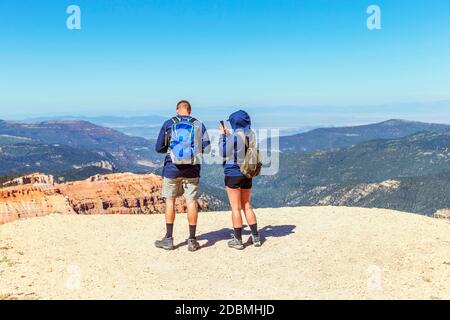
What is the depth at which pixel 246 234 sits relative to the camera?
634 inches

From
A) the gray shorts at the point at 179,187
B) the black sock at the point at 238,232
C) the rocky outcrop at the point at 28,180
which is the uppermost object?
the gray shorts at the point at 179,187

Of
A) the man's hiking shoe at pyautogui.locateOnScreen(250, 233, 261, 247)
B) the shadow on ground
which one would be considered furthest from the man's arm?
the man's hiking shoe at pyautogui.locateOnScreen(250, 233, 261, 247)

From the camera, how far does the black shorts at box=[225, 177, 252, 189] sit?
13188 mm

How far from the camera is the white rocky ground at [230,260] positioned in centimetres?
1044

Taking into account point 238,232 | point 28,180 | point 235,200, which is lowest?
point 28,180

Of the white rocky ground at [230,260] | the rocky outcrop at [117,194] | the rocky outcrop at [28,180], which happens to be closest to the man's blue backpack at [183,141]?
the white rocky ground at [230,260]

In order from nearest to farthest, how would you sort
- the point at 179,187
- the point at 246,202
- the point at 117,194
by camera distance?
1. the point at 179,187
2. the point at 246,202
3. the point at 117,194

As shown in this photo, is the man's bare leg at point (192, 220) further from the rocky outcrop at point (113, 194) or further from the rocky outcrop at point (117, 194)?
the rocky outcrop at point (117, 194)

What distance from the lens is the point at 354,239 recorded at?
1501 centimetres

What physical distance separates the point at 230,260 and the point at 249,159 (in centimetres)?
288

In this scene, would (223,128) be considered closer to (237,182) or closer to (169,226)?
(237,182)

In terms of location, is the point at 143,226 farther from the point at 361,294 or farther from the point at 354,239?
the point at 361,294

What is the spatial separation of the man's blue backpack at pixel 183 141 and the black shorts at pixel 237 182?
1241mm

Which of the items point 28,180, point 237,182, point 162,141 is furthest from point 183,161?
point 28,180
